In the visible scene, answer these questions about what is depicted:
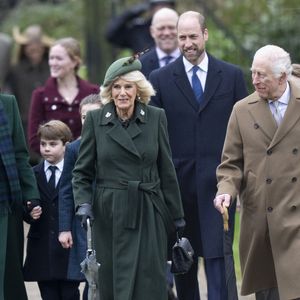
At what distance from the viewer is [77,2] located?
24.3 meters

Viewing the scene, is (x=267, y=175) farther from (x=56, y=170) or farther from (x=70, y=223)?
(x=56, y=170)

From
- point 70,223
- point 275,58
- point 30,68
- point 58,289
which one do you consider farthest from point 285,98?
point 30,68

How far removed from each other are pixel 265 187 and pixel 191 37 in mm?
1585

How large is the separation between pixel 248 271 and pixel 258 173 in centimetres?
66

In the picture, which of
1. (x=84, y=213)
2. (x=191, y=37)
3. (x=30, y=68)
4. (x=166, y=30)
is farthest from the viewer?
(x=30, y=68)

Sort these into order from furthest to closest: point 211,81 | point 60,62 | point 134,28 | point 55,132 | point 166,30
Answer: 1. point 134,28
2. point 166,30
3. point 60,62
4. point 211,81
5. point 55,132

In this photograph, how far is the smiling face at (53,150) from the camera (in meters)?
9.69

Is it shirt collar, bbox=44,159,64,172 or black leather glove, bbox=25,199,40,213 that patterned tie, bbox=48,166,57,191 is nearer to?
shirt collar, bbox=44,159,64,172

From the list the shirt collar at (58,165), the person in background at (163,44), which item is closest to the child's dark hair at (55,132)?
the shirt collar at (58,165)

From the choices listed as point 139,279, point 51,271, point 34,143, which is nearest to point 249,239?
point 139,279

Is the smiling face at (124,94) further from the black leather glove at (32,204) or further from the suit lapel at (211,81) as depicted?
the suit lapel at (211,81)

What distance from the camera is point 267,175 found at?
28.8ft

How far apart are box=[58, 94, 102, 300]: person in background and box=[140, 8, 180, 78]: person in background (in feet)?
5.95

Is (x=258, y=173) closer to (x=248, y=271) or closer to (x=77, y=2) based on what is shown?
(x=248, y=271)
